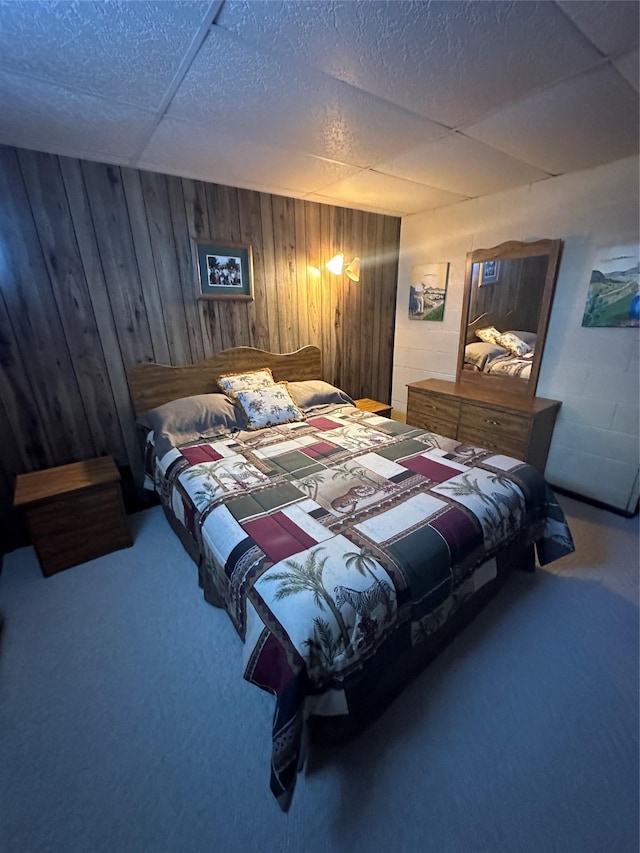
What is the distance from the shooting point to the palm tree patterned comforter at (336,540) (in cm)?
106

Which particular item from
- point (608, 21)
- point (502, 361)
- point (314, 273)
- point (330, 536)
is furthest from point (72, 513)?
point (502, 361)

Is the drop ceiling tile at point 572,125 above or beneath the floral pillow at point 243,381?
above

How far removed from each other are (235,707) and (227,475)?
0.97 m

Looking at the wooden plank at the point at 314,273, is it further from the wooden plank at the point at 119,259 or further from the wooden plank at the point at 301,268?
the wooden plank at the point at 119,259

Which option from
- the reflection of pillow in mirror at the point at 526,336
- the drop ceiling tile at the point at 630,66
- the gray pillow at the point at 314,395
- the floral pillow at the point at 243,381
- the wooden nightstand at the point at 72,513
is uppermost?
the drop ceiling tile at the point at 630,66

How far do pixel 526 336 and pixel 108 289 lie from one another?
3.09 metres

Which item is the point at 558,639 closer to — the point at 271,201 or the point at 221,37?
the point at 221,37

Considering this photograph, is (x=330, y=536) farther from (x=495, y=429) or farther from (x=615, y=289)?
(x=615, y=289)

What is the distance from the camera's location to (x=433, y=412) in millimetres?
3188

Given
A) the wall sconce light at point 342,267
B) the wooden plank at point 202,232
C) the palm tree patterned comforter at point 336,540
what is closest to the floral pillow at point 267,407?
the palm tree patterned comforter at point 336,540

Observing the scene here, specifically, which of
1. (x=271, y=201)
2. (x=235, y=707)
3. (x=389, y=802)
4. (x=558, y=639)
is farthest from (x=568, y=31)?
(x=235, y=707)

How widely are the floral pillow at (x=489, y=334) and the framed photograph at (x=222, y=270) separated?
6.62 ft

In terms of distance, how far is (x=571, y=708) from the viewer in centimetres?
137

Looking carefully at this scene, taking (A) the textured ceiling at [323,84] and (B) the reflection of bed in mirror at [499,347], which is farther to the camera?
(B) the reflection of bed in mirror at [499,347]
